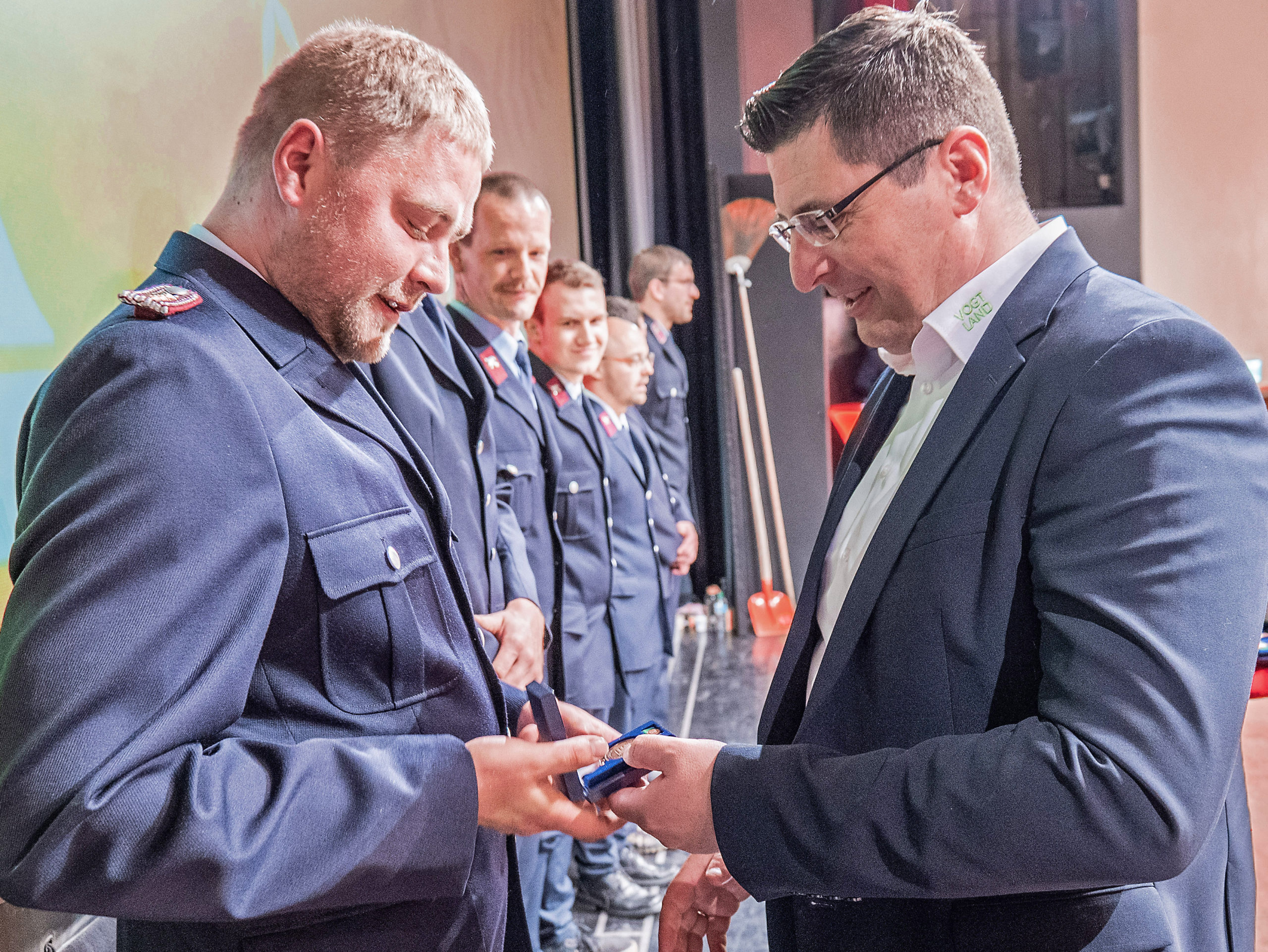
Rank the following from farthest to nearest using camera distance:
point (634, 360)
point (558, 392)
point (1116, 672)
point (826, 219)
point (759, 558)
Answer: point (759, 558), point (634, 360), point (558, 392), point (826, 219), point (1116, 672)

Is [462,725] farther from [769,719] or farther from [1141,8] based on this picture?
[1141,8]

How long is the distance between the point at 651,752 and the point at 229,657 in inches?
17.8

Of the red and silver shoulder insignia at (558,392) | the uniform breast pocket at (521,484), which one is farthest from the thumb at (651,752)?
the red and silver shoulder insignia at (558,392)

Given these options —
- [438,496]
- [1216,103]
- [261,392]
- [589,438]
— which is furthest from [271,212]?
[1216,103]

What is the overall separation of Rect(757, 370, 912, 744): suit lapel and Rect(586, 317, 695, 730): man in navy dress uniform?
1.77 metres

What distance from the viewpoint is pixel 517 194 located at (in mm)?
2680

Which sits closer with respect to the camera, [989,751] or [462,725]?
[989,751]

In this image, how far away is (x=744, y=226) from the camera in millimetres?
6055

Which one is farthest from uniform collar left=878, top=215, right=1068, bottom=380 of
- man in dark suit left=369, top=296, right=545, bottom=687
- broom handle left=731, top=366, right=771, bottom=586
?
broom handle left=731, top=366, right=771, bottom=586

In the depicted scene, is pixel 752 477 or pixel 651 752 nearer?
pixel 651 752

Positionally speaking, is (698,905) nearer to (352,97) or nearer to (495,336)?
(352,97)

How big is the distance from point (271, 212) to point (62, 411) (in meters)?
0.34

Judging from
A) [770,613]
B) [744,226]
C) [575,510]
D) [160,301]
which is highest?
[744,226]

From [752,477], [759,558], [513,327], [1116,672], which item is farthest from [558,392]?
[759,558]
